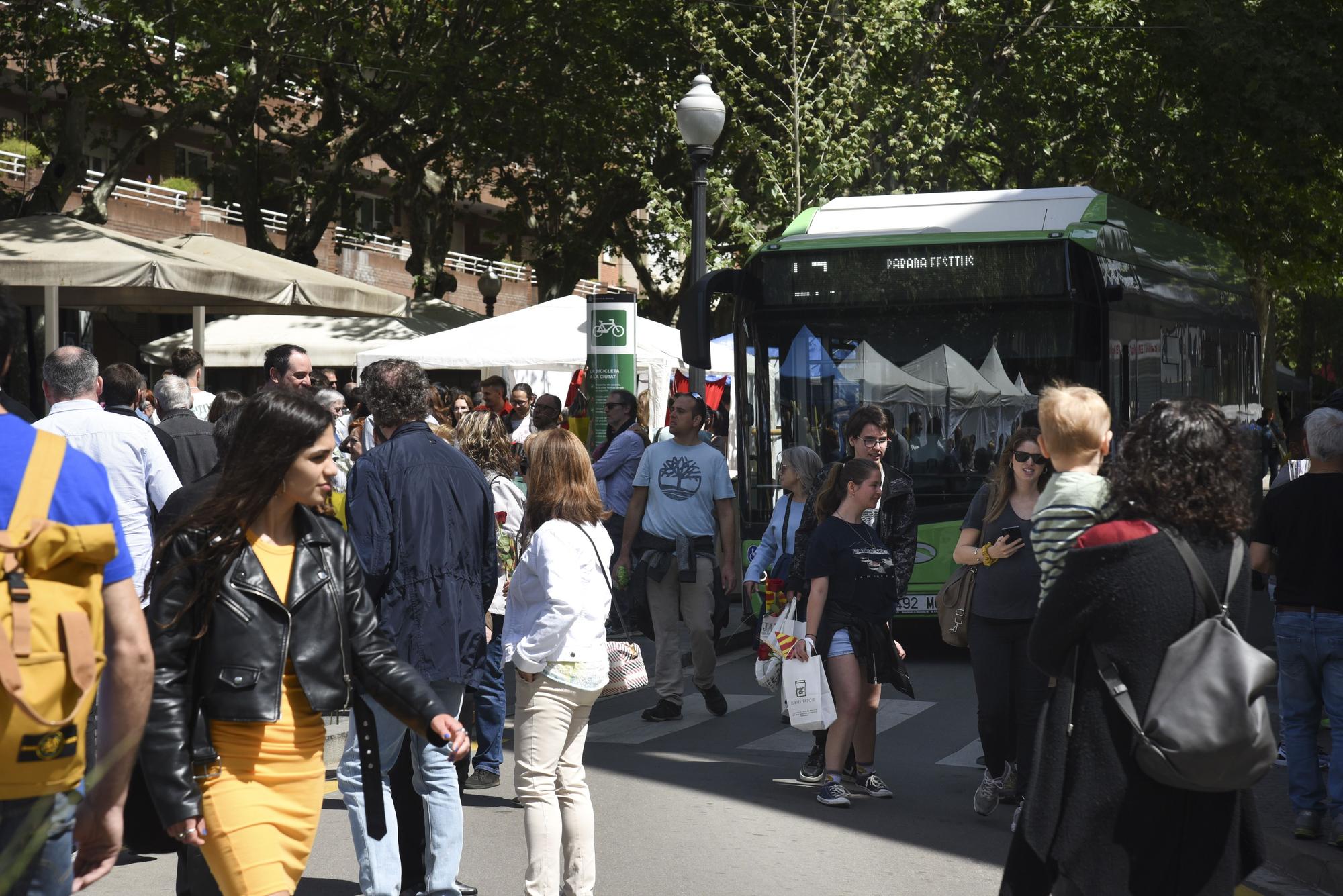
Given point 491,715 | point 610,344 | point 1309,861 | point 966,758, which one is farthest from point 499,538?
point 610,344

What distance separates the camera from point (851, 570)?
22.9 feet

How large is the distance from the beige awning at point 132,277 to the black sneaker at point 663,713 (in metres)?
5.35

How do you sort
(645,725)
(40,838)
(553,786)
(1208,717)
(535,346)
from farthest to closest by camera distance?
(535,346)
(645,725)
(553,786)
(1208,717)
(40,838)

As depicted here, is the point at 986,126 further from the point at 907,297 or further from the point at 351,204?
the point at 907,297

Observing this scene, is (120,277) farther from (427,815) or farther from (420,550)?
(427,815)

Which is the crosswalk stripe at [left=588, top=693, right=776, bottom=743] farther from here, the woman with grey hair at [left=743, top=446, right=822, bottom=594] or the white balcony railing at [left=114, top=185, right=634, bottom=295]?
the white balcony railing at [left=114, top=185, right=634, bottom=295]

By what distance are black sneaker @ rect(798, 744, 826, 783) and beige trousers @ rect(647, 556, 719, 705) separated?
178cm

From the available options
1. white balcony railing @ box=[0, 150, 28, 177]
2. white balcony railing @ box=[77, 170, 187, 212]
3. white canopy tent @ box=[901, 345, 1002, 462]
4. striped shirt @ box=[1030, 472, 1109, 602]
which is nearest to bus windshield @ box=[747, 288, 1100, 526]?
white canopy tent @ box=[901, 345, 1002, 462]

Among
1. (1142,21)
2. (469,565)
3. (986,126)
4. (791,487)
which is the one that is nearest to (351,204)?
(986,126)

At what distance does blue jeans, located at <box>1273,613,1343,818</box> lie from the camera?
6230 millimetres

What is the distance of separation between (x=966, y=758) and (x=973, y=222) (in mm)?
Result: 4856

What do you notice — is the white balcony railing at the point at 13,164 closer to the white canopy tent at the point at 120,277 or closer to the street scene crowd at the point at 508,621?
the white canopy tent at the point at 120,277

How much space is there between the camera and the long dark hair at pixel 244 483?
363 cm

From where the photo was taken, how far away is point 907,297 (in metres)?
11.3
